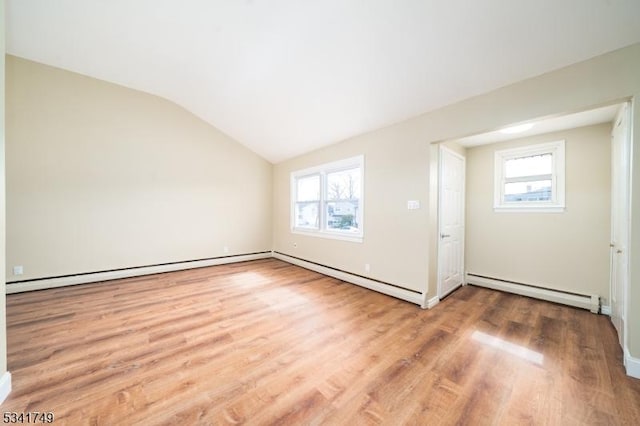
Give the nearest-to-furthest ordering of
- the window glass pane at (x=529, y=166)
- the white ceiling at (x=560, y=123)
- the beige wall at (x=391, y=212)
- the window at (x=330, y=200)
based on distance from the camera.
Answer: the white ceiling at (x=560, y=123), the beige wall at (x=391, y=212), the window glass pane at (x=529, y=166), the window at (x=330, y=200)

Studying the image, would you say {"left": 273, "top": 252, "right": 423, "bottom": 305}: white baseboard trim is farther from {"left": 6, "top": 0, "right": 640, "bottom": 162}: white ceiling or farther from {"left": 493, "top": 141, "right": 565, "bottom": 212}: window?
{"left": 6, "top": 0, "right": 640, "bottom": 162}: white ceiling

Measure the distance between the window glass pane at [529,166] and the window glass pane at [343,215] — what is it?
2.43 m

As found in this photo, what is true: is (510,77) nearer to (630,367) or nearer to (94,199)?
(630,367)

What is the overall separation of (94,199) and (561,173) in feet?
23.6

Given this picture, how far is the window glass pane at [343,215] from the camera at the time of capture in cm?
422

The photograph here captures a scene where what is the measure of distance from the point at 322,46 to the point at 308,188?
3.10 meters

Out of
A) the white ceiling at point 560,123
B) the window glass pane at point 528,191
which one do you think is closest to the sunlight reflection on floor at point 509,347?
the white ceiling at point 560,123

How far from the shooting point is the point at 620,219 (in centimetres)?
226

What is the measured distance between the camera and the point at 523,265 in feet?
11.6

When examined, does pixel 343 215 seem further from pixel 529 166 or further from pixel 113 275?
pixel 113 275

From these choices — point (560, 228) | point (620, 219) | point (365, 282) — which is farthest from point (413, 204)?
point (560, 228)

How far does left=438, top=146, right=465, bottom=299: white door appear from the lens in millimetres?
3291

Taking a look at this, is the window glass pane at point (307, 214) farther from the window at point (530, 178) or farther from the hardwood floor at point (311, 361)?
the window at point (530, 178)

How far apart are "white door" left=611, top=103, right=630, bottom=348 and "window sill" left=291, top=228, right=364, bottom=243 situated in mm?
2718
